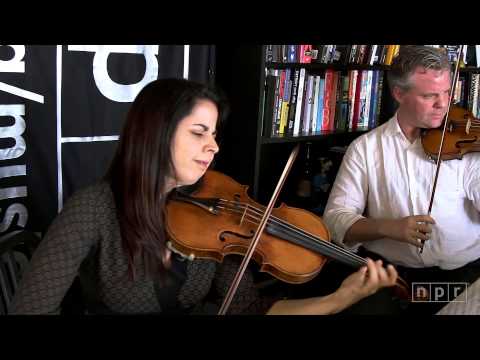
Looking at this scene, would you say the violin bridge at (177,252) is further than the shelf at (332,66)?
No

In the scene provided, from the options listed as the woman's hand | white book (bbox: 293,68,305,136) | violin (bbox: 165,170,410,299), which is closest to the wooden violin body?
violin (bbox: 165,170,410,299)

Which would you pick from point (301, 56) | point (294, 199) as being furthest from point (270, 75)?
point (294, 199)

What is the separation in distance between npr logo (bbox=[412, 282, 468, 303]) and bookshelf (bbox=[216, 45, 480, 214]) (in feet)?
1.67

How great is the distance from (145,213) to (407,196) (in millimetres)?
732

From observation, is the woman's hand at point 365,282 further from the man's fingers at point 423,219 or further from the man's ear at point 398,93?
the man's ear at point 398,93

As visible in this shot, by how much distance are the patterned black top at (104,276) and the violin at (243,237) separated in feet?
0.21

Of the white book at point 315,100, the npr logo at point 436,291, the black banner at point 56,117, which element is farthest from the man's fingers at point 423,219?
the black banner at point 56,117

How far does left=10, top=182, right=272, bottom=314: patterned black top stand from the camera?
0.89m

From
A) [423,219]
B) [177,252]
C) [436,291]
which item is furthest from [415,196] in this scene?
[177,252]

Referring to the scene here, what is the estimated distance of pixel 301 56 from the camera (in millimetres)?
1628

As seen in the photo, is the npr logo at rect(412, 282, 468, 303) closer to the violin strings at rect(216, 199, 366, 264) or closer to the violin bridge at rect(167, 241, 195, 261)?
the violin strings at rect(216, 199, 366, 264)

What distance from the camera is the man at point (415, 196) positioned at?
Result: 1310 mm
